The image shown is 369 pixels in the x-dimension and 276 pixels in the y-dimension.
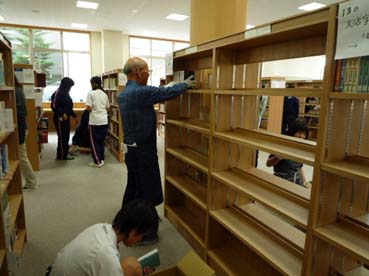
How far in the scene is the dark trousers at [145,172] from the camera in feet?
8.80

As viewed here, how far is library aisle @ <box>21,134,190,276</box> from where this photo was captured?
2.54m

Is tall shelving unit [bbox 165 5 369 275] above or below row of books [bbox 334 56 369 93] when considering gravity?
below

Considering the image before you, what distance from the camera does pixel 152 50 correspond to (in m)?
11.0

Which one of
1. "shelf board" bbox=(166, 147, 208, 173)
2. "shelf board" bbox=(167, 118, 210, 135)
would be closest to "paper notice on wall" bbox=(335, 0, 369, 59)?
"shelf board" bbox=(167, 118, 210, 135)

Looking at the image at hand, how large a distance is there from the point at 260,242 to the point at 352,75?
44.5 inches

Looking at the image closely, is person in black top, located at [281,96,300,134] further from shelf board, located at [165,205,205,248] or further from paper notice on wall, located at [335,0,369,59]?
paper notice on wall, located at [335,0,369,59]

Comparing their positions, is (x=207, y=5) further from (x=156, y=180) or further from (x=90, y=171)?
(x=90, y=171)

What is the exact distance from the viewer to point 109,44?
9.52m

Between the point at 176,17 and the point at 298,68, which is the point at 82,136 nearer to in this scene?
the point at 176,17

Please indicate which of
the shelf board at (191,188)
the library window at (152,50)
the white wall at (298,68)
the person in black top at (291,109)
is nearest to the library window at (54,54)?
the library window at (152,50)

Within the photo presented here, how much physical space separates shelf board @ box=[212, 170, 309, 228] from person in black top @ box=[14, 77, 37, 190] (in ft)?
7.50

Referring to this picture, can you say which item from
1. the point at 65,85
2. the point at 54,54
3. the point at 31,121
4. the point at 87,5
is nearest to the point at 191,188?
the point at 31,121

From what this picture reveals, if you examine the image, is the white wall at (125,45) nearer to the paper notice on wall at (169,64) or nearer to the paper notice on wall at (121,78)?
the paper notice on wall at (121,78)

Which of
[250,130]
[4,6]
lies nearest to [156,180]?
[250,130]
